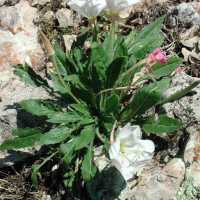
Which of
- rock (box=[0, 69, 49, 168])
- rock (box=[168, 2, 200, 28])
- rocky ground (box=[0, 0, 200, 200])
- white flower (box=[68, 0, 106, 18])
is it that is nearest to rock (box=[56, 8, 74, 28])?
rocky ground (box=[0, 0, 200, 200])

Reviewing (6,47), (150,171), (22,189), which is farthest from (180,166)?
(6,47)

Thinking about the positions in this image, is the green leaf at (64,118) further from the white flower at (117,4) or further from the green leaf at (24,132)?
the white flower at (117,4)

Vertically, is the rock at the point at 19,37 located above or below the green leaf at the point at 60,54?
below

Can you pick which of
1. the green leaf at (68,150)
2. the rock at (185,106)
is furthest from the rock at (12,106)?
the rock at (185,106)

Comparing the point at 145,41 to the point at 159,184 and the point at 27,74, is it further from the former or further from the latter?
the point at 159,184

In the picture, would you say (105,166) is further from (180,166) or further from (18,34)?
(18,34)

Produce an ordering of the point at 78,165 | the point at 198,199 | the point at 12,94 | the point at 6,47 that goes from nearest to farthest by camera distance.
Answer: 1. the point at 198,199
2. the point at 78,165
3. the point at 12,94
4. the point at 6,47

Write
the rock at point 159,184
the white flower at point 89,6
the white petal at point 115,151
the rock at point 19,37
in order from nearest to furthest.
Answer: the white petal at point 115,151
the white flower at point 89,6
the rock at point 159,184
the rock at point 19,37
